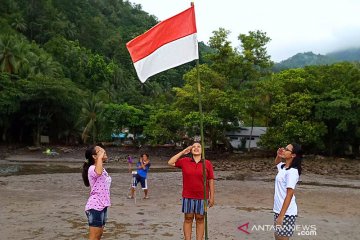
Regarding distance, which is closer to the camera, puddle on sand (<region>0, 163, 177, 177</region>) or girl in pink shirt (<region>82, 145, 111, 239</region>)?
girl in pink shirt (<region>82, 145, 111, 239</region>)

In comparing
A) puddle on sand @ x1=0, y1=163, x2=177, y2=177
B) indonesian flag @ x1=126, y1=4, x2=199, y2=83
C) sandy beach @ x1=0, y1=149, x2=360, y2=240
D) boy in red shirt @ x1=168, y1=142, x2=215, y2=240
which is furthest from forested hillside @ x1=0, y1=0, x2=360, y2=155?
boy in red shirt @ x1=168, y1=142, x2=215, y2=240

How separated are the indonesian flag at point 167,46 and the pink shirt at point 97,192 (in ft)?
6.12

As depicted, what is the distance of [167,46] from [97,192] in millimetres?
2648

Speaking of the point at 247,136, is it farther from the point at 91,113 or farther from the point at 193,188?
the point at 193,188

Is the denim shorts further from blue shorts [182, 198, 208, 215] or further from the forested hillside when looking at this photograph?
the forested hillside

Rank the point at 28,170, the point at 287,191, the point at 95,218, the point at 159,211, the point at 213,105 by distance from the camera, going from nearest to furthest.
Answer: the point at 287,191
the point at 95,218
the point at 159,211
the point at 28,170
the point at 213,105

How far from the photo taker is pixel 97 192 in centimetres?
518

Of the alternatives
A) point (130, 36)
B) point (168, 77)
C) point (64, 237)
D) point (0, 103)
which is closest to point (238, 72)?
point (0, 103)

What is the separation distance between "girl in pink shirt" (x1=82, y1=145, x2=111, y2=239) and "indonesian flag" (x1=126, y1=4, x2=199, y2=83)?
1.68m

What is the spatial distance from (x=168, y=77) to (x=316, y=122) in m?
53.6

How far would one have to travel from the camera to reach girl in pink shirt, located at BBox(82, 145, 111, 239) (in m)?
5.14

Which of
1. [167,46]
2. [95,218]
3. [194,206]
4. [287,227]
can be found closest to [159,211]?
[194,206]

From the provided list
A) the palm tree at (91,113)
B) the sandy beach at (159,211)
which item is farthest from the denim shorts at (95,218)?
the palm tree at (91,113)

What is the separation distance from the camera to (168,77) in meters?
84.8
